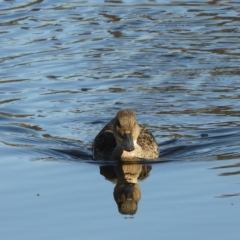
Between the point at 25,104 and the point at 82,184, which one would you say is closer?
the point at 82,184

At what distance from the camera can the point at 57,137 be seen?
15195 millimetres

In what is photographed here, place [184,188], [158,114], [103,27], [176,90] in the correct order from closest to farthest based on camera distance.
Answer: [184,188] → [158,114] → [176,90] → [103,27]

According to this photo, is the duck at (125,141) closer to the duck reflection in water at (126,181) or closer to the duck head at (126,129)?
the duck head at (126,129)

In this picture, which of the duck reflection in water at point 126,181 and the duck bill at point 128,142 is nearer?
the duck reflection in water at point 126,181

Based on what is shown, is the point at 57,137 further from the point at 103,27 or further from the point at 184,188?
the point at 103,27

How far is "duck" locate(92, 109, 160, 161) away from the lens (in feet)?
45.5

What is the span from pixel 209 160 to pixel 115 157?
1432mm

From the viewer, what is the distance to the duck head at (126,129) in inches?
543

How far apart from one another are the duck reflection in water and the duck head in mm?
298

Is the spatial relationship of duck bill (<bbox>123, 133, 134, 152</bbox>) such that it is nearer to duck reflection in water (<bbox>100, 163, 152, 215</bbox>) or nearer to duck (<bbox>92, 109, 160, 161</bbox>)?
duck (<bbox>92, 109, 160, 161</bbox>)

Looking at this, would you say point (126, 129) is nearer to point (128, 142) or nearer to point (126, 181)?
point (128, 142)

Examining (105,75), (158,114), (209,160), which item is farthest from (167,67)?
(209,160)

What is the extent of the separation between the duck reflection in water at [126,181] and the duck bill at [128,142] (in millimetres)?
306

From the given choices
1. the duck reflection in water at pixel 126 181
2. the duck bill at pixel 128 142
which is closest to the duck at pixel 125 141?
the duck bill at pixel 128 142
